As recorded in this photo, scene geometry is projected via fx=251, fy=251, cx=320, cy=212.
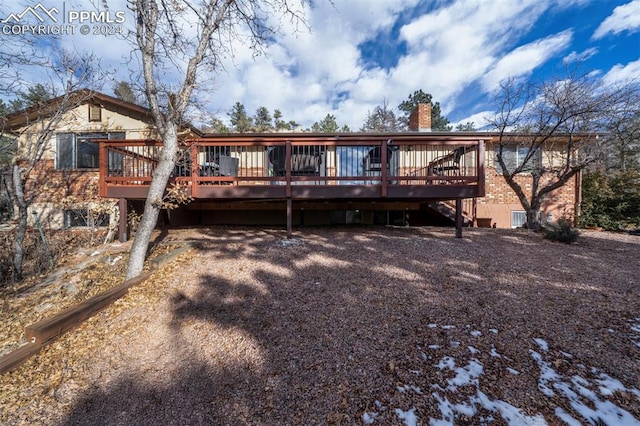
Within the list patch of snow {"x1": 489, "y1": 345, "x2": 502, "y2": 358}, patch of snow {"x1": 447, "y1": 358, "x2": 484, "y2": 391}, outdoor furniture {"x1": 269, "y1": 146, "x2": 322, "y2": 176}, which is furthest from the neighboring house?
patch of snow {"x1": 489, "y1": 345, "x2": 502, "y2": 358}

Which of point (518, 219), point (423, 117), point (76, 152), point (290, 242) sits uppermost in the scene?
point (423, 117)

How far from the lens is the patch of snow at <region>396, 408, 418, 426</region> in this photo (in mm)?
1663

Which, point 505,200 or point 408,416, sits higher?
point 505,200

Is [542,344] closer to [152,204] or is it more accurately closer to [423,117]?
[152,204]

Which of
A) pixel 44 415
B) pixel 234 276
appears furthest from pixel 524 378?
pixel 44 415

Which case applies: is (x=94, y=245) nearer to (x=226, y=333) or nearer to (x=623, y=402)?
(x=226, y=333)

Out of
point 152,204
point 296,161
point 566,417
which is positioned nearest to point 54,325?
point 152,204

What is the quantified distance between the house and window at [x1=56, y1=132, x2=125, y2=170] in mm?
33

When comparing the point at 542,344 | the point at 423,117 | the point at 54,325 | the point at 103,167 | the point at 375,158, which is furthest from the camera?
the point at 423,117

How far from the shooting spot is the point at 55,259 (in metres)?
5.64

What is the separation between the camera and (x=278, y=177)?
570 centimetres

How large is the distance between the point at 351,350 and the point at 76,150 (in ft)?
35.2

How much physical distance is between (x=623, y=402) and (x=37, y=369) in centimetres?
A: 476

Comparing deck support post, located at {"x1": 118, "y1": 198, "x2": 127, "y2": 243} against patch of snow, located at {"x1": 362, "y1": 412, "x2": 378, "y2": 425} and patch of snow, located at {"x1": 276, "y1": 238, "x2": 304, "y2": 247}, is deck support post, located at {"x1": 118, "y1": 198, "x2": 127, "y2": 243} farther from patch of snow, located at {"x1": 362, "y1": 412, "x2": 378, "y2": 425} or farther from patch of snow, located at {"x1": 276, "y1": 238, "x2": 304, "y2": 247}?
patch of snow, located at {"x1": 362, "y1": 412, "x2": 378, "y2": 425}
